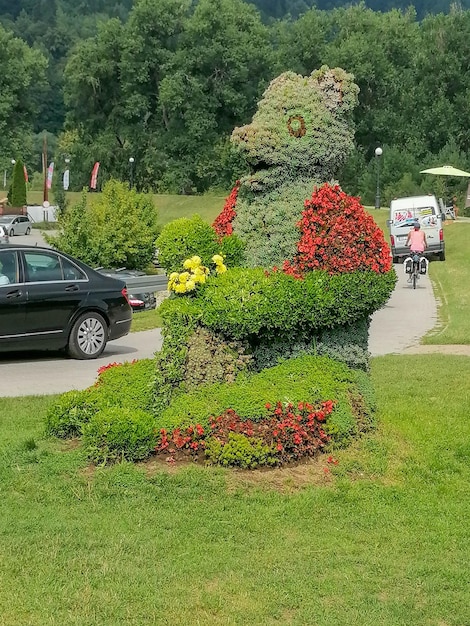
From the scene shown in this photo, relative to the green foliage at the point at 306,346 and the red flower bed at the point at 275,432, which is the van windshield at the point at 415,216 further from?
the red flower bed at the point at 275,432

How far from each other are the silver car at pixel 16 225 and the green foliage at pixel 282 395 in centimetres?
4862

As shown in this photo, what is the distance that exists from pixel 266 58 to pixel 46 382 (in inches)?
2808

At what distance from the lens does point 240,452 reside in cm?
604

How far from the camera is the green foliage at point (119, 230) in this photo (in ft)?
75.4

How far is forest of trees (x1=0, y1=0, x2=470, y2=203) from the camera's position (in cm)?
7050

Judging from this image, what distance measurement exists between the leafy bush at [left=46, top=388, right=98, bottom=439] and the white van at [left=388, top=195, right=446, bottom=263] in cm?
2456

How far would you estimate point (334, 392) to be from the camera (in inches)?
258

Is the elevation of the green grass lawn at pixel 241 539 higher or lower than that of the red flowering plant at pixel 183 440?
lower

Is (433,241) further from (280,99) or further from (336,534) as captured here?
(336,534)

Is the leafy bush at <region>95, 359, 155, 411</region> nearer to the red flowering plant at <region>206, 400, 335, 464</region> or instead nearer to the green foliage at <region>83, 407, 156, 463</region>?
the green foliage at <region>83, 407, 156, 463</region>

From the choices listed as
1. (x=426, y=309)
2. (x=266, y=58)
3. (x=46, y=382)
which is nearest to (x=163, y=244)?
(x=46, y=382)

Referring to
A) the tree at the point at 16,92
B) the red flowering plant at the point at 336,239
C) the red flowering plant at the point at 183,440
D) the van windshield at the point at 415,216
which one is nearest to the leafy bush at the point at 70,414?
the red flowering plant at the point at 183,440

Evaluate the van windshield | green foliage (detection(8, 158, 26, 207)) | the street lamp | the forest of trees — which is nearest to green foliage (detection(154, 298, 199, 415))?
the van windshield

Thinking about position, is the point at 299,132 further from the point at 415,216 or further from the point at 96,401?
A: the point at 415,216
